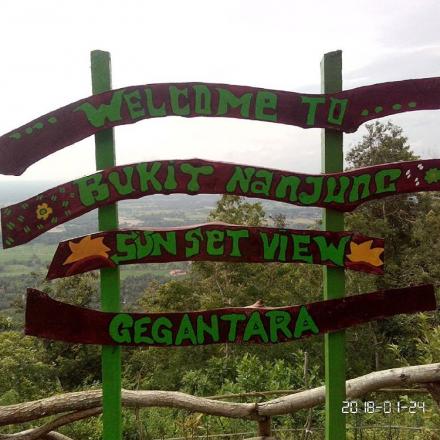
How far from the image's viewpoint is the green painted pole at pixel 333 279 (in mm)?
2545

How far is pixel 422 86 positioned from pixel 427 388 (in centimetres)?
222

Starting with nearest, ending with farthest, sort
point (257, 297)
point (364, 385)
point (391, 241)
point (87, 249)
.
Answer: point (87, 249) < point (364, 385) < point (257, 297) < point (391, 241)

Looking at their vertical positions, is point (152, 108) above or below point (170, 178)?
above

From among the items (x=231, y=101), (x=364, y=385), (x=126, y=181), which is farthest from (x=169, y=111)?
(x=364, y=385)

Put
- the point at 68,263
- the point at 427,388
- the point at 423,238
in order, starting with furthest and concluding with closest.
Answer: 1. the point at 423,238
2. the point at 427,388
3. the point at 68,263

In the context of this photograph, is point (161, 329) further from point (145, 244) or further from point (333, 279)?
point (333, 279)

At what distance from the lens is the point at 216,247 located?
244cm

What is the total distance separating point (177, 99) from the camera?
243cm

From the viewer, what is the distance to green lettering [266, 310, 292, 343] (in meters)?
2.49

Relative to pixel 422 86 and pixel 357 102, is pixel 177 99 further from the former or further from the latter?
pixel 422 86

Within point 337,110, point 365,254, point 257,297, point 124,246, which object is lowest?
point 257,297

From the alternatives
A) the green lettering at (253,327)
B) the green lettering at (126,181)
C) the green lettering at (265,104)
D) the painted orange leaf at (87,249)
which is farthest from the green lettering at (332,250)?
the painted orange leaf at (87,249)

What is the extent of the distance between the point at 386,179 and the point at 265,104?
844 mm

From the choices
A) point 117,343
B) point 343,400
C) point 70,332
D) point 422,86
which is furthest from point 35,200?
point 422,86
